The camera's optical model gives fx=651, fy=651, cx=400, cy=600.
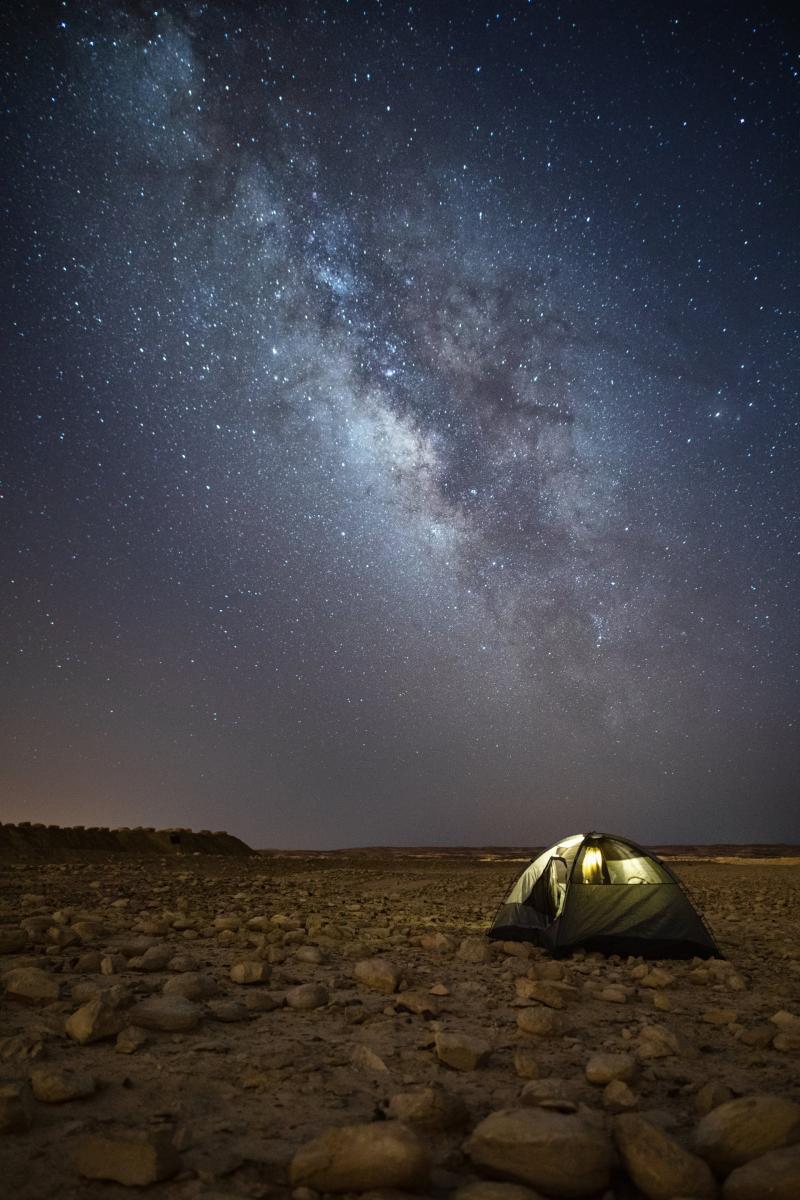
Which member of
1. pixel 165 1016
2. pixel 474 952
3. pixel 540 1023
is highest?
pixel 165 1016

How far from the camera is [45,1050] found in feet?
12.6

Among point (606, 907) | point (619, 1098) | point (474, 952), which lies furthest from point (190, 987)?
point (606, 907)

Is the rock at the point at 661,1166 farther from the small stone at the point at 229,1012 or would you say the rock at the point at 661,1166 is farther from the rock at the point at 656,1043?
the small stone at the point at 229,1012

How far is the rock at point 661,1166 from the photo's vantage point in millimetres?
2576

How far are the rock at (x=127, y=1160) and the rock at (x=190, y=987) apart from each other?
2.57m

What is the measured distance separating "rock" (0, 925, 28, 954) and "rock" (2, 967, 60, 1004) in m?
1.65

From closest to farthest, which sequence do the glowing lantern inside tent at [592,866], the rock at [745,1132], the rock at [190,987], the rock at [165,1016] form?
the rock at [745,1132]
the rock at [165,1016]
the rock at [190,987]
the glowing lantern inside tent at [592,866]

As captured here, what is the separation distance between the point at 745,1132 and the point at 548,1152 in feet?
2.98

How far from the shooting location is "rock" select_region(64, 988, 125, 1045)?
4031 millimetres

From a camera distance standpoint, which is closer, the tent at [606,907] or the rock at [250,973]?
the rock at [250,973]

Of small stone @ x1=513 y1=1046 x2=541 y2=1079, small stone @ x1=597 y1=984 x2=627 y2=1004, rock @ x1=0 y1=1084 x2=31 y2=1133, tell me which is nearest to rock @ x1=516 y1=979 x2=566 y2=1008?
small stone @ x1=597 y1=984 x2=627 y2=1004

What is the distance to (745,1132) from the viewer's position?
2830 mm

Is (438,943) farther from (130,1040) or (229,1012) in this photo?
(130,1040)


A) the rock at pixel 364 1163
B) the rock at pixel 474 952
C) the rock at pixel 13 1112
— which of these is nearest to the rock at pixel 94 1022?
the rock at pixel 13 1112
